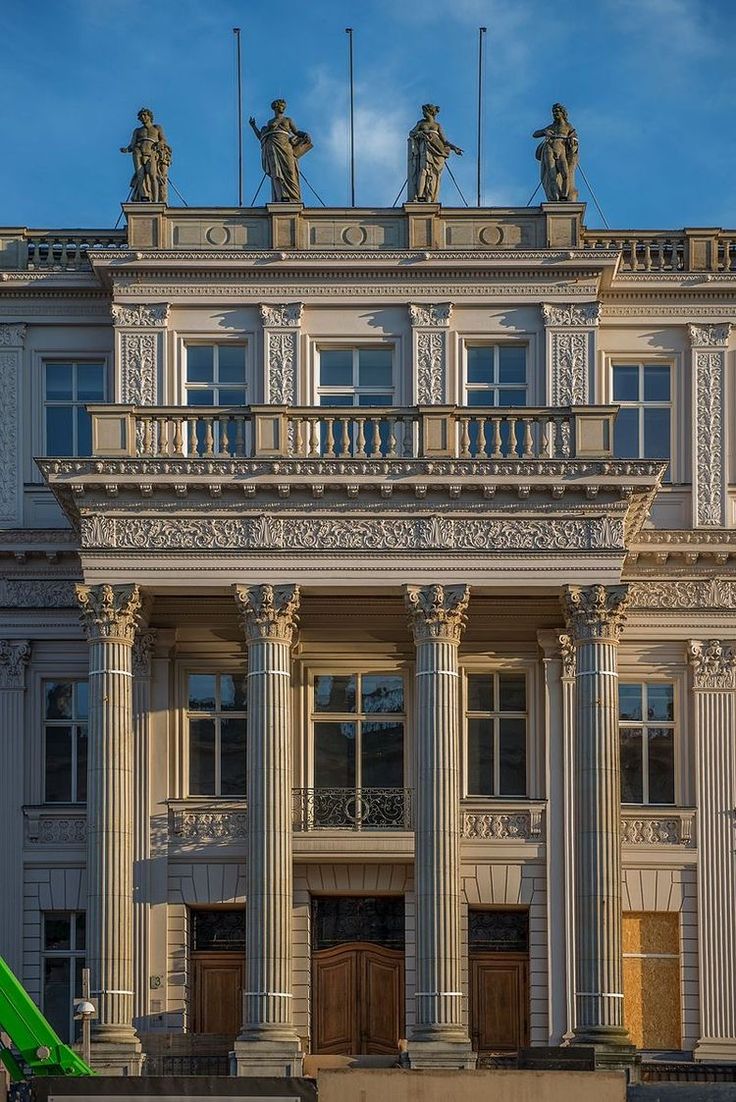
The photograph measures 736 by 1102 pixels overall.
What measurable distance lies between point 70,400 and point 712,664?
12.5 m

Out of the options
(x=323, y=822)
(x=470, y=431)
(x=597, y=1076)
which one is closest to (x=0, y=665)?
(x=323, y=822)

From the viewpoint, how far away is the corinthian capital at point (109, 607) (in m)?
38.1

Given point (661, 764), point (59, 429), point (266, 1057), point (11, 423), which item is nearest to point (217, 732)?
point (59, 429)

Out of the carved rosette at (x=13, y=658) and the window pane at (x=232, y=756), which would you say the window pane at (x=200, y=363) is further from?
the window pane at (x=232, y=756)

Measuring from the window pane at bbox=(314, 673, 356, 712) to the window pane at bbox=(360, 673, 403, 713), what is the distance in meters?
0.20

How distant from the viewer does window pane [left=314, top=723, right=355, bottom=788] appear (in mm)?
42000

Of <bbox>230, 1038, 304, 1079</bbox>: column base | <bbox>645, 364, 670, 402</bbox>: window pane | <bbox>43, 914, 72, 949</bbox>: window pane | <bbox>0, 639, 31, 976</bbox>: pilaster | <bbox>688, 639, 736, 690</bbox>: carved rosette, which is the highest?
<bbox>645, 364, 670, 402</bbox>: window pane

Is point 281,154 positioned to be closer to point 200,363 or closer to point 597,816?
point 200,363

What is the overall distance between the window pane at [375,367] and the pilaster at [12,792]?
7.65 m

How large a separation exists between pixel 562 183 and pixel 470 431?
5.41 metres

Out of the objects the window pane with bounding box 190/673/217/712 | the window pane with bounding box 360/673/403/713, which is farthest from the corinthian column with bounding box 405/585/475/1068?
the window pane with bounding box 190/673/217/712

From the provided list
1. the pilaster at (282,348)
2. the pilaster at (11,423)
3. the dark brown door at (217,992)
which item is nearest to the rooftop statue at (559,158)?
the pilaster at (282,348)

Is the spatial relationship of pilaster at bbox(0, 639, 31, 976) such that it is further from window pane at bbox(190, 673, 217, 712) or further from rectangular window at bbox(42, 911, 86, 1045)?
window pane at bbox(190, 673, 217, 712)

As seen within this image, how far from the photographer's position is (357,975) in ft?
136
